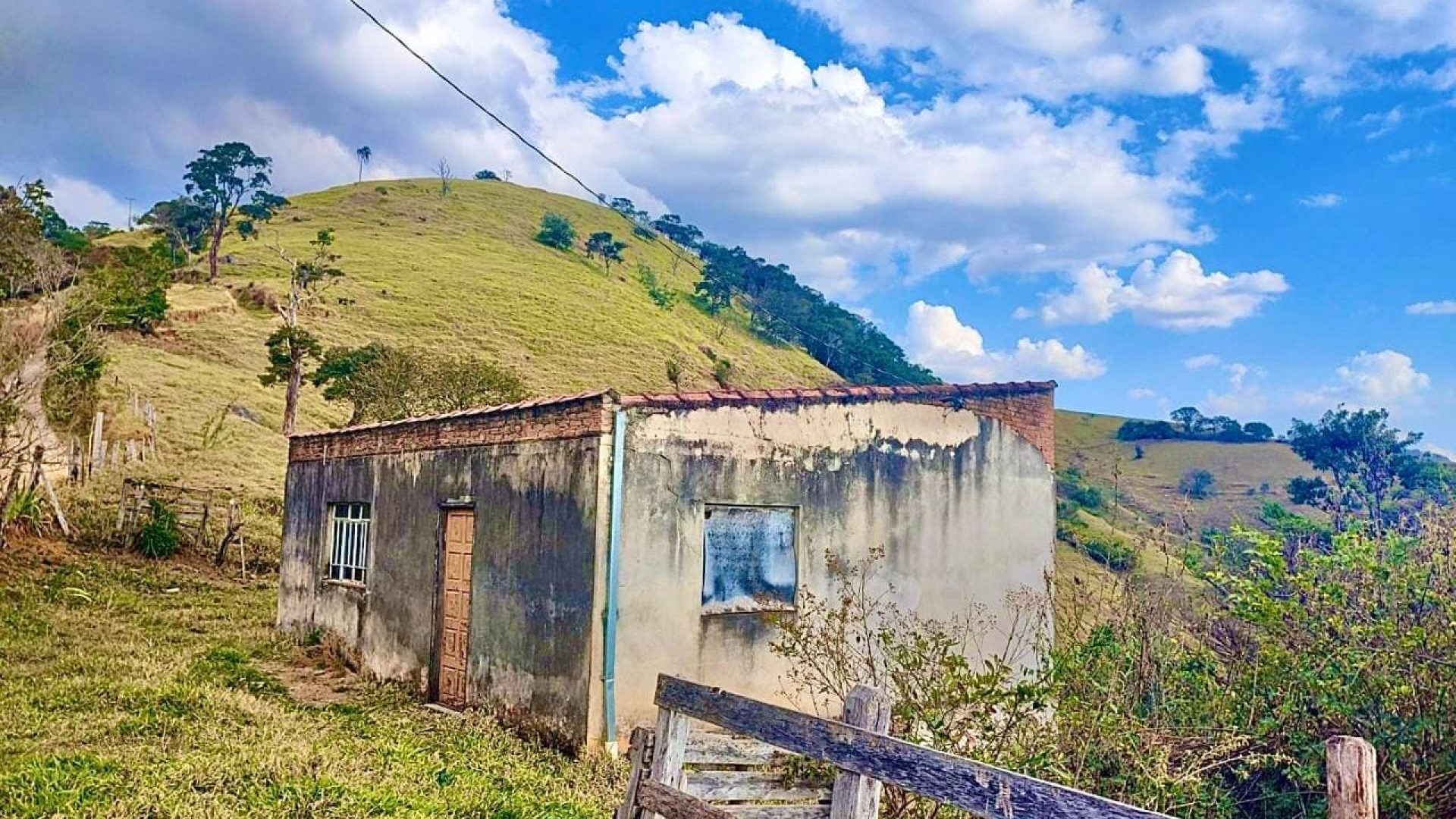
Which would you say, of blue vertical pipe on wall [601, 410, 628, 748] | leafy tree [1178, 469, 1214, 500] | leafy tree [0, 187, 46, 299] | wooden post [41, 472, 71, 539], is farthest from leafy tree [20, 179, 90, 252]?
leafy tree [1178, 469, 1214, 500]

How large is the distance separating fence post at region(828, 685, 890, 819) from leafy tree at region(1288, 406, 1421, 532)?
4.69 m

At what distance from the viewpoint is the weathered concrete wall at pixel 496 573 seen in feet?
29.3

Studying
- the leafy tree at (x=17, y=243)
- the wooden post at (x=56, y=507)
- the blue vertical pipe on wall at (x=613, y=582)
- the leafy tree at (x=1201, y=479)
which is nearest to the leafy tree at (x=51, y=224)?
the leafy tree at (x=17, y=243)

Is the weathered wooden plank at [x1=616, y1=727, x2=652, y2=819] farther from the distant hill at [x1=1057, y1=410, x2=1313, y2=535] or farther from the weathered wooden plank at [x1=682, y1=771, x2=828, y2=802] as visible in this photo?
the distant hill at [x1=1057, y1=410, x2=1313, y2=535]

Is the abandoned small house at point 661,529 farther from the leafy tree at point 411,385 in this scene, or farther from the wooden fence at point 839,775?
the leafy tree at point 411,385

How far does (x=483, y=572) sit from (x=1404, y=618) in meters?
7.94

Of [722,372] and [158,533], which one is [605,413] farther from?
[722,372]

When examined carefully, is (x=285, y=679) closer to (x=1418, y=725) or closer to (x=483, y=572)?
(x=483, y=572)

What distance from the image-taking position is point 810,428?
10.1 m

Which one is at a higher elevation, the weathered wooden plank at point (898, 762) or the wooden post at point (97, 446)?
the wooden post at point (97, 446)

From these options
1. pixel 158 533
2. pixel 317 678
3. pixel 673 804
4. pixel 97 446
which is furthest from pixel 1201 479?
pixel 673 804

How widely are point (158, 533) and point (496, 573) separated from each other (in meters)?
14.0

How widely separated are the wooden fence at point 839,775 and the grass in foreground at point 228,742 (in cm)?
249

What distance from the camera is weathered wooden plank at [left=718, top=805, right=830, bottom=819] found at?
436 centimetres
